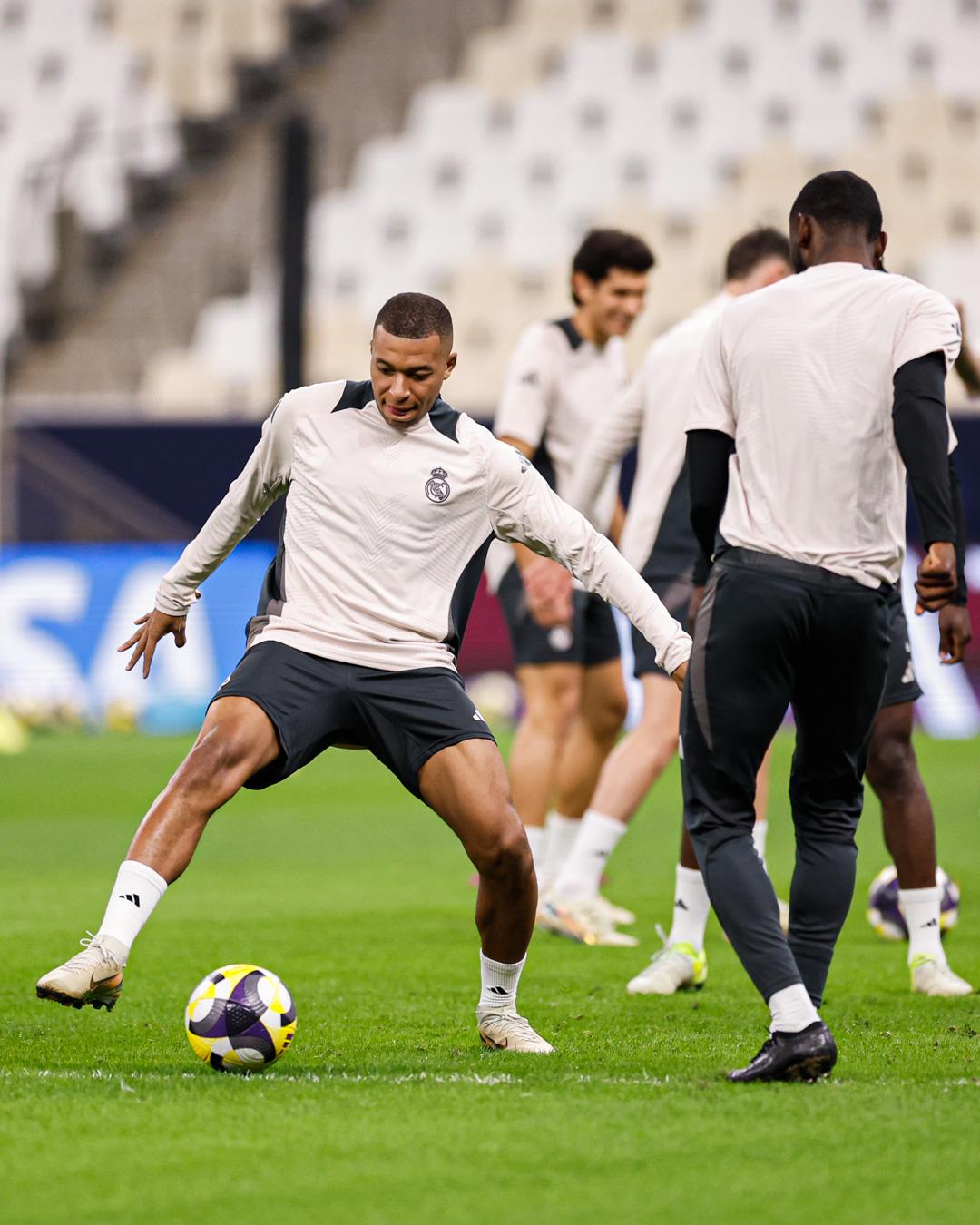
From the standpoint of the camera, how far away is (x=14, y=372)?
2625 cm

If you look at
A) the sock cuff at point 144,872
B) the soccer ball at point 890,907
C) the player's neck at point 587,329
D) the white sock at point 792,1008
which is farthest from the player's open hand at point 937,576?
the player's neck at point 587,329

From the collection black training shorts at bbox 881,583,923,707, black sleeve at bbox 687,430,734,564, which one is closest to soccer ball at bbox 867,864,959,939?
black training shorts at bbox 881,583,923,707

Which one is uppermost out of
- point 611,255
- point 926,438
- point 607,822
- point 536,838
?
point 611,255

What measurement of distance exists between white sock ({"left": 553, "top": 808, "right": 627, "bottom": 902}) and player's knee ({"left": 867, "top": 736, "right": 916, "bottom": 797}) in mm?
1363

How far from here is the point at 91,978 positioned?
4.26 meters

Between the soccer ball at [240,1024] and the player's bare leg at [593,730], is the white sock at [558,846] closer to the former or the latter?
the player's bare leg at [593,730]

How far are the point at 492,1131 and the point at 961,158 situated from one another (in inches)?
1144

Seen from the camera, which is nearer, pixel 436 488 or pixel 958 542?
pixel 958 542

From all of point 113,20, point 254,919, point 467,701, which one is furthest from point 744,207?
point 467,701

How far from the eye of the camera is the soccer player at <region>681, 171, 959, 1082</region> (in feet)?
13.8

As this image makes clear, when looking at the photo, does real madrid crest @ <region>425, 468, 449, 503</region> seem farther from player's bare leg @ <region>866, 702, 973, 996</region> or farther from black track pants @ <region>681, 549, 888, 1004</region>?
player's bare leg @ <region>866, 702, 973, 996</region>

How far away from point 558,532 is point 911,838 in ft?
6.20

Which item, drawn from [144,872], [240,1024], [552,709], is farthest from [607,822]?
[144,872]

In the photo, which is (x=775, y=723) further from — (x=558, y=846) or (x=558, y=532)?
(x=558, y=846)
